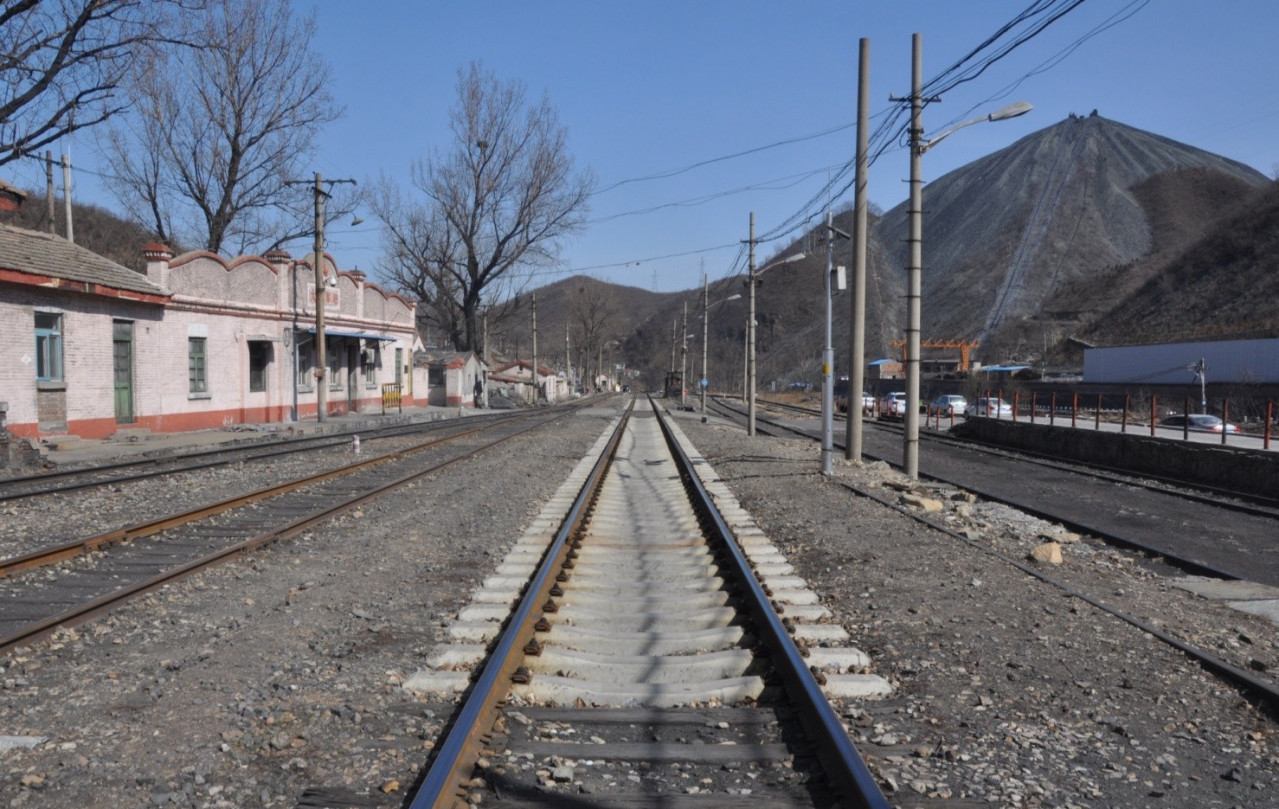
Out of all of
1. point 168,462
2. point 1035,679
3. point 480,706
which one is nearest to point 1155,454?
point 1035,679

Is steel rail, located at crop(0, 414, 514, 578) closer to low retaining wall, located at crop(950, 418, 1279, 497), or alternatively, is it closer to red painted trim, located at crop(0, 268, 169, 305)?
red painted trim, located at crop(0, 268, 169, 305)

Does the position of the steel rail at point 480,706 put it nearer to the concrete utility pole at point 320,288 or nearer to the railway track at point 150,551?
A: the railway track at point 150,551

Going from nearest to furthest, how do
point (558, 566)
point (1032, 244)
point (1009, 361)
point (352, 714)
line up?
point (352, 714)
point (558, 566)
point (1009, 361)
point (1032, 244)

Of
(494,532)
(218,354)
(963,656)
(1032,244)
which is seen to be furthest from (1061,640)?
(1032,244)

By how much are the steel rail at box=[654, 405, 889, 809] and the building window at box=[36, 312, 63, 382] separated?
21.2m

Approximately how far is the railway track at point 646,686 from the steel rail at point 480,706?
0.01m

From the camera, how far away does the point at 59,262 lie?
23875 mm

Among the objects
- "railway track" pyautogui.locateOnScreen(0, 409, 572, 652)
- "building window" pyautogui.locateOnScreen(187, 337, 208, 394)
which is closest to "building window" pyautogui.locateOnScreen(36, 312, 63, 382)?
"building window" pyautogui.locateOnScreen(187, 337, 208, 394)

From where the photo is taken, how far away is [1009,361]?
90.2 m

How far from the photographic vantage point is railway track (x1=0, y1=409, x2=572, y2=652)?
7.08 metres

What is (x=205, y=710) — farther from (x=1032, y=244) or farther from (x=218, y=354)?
(x=1032, y=244)

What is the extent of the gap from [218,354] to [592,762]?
30862mm

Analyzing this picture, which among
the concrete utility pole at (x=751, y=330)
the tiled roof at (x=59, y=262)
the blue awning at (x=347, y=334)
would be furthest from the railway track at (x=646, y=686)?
the blue awning at (x=347, y=334)

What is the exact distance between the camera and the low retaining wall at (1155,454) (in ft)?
64.5
